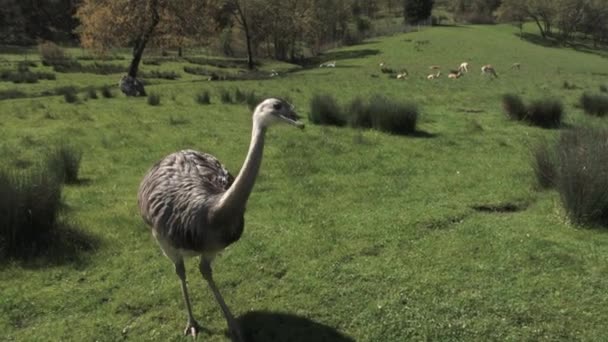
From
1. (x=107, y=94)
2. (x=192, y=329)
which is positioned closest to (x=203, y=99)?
(x=107, y=94)

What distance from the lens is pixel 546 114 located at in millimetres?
15422

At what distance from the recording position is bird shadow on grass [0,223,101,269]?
6.89 meters

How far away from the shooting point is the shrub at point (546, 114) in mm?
15367

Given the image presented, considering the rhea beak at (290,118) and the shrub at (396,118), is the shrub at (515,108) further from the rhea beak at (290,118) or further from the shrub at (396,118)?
the rhea beak at (290,118)

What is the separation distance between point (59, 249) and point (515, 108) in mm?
12816

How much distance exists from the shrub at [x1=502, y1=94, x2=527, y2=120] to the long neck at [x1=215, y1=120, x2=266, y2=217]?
12.9 meters

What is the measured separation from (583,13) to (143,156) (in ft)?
214

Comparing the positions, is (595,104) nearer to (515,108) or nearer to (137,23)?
(515,108)

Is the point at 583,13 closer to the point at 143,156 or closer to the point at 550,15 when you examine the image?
the point at 550,15

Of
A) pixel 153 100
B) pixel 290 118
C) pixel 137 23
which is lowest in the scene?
pixel 153 100

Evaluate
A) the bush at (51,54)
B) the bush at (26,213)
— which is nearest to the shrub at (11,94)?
the bush at (51,54)

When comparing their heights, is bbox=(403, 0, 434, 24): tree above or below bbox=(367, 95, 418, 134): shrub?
above

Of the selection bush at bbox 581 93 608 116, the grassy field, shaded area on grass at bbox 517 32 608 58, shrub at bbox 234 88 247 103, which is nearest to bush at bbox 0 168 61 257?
the grassy field

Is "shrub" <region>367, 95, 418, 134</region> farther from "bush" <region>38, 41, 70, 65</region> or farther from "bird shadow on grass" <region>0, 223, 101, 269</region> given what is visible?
"bush" <region>38, 41, 70, 65</region>
